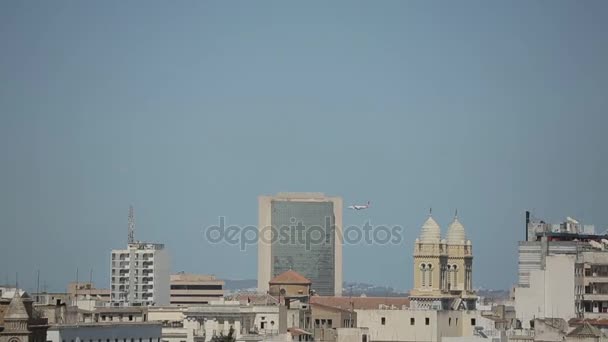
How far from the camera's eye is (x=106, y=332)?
147m

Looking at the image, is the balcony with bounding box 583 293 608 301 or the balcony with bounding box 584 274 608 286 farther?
the balcony with bounding box 584 274 608 286

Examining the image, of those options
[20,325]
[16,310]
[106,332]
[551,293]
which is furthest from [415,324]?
[20,325]

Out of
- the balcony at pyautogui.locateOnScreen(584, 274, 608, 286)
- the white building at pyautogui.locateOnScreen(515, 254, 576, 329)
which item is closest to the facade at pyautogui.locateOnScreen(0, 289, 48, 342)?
the balcony at pyautogui.locateOnScreen(584, 274, 608, 286)

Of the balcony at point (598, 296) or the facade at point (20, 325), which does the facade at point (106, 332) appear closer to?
the facade at point (20, 325)

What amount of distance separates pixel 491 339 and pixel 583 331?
1386cm

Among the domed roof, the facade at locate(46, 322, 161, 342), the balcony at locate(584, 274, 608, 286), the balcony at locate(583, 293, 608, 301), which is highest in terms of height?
the balcony at locate(584, 274, 608, 286)

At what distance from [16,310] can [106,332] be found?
72.6ft

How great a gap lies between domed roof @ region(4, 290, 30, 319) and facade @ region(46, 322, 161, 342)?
9852 mm

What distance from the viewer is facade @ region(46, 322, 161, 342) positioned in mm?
138500

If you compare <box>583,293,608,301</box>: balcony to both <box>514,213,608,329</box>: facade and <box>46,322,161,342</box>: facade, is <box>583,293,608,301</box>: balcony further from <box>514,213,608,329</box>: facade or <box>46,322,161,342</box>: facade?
<box>46,322,161,342</box>: facade

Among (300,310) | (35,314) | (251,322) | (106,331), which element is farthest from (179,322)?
(35,314)

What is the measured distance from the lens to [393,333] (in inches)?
7239

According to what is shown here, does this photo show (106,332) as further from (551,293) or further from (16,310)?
(551,293)

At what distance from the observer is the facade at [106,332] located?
138500 mm
